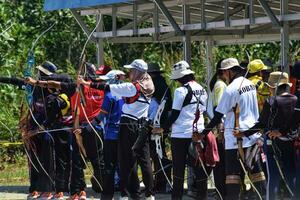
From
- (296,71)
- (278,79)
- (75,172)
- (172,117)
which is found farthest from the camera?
(75,172)

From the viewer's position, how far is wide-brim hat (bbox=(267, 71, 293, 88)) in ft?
40.1

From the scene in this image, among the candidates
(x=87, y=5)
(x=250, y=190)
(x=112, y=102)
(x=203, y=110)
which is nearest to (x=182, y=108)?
(x=203, y=110)

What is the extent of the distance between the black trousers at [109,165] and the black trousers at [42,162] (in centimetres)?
131

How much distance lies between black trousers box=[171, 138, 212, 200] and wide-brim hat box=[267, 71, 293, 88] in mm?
1401

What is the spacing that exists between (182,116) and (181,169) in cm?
74

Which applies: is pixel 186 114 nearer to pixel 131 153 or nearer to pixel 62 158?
pixel 131 153

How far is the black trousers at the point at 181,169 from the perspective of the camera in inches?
518

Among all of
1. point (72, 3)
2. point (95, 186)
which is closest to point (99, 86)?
point (95, 186)

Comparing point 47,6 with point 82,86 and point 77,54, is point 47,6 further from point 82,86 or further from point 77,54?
point 77,54

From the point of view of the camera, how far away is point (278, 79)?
40.7 ft

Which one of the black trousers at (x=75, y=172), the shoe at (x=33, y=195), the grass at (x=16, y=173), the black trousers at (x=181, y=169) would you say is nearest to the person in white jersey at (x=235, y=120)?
the black trousers at (x=181, y=169)

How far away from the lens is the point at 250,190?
14.8 metres

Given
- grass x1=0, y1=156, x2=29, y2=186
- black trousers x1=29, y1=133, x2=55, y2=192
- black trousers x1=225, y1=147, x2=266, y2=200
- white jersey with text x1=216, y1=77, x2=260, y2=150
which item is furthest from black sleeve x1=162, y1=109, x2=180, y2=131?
grass x1=0, y1=156, x2=29, y2=186

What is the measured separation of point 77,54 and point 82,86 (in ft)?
43.6
